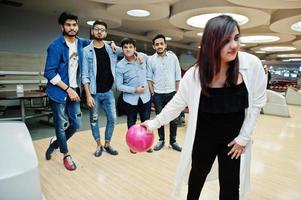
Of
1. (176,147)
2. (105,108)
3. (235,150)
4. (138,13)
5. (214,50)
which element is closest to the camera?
(214,50)

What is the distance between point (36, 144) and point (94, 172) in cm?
149

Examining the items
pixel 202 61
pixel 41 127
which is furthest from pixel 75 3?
pixel 202 61

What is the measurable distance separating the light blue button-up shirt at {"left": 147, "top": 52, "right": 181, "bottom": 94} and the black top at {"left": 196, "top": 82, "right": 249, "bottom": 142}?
181 cm

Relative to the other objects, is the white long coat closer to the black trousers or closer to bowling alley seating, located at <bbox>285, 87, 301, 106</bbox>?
the black trousers

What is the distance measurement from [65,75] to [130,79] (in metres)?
0.83

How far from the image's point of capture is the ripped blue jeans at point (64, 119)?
2436mm

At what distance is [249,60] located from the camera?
1267mm

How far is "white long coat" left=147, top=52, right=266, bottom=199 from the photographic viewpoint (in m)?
1.25

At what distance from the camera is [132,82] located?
2.97 meters

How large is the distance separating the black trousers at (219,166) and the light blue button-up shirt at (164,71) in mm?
1781

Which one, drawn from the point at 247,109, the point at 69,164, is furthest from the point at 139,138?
the point at 69,164

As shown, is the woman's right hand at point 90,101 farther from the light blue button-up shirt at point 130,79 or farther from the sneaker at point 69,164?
the sneaker at point 69,164

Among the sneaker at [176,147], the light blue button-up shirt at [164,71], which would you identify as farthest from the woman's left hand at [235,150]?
the sneaker at [176,147]

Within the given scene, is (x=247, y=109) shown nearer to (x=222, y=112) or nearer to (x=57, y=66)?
(x=222, y=112)
